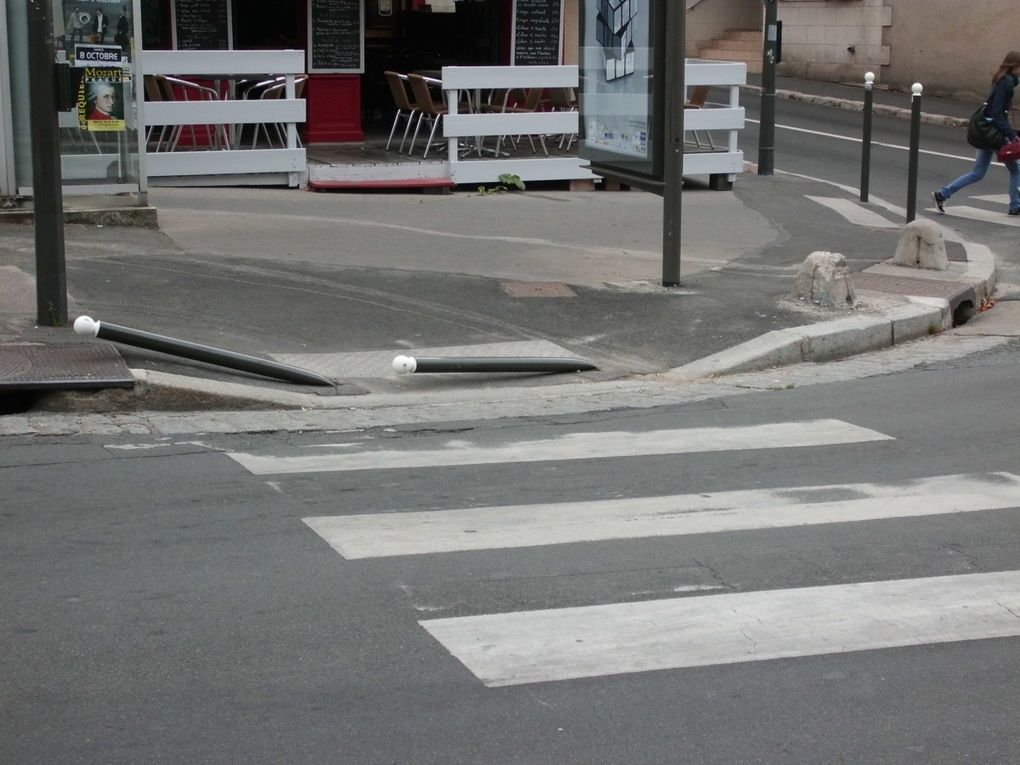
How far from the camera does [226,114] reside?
50.1 feet

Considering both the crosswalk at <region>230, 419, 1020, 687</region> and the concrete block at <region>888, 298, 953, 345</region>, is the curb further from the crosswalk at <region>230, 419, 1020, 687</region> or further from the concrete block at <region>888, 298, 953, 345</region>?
the crosswalk at <region>230, 419, 1020, 687</region>

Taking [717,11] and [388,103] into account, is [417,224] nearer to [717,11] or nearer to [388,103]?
[388,103]

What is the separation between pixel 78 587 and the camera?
5.07 m

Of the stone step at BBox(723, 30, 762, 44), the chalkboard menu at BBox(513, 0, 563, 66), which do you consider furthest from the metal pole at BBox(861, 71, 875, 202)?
the stone step at BBox(723, 30, 762, 44)

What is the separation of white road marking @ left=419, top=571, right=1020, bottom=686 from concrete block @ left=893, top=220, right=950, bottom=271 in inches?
295

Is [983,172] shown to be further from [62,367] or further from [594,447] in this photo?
[62,367]

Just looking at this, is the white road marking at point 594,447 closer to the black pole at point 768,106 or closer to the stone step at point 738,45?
the black pole at point 768,106

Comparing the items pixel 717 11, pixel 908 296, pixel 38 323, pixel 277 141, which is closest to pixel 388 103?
pixel 277 141

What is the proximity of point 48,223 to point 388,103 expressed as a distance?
1262 cm

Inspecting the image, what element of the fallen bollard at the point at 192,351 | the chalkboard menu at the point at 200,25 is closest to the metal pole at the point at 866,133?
the chalkboard menu at the point at 200,25

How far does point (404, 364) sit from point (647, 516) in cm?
266

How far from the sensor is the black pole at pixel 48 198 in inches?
344

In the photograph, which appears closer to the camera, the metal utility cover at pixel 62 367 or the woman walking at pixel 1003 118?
the metal utility cover at pixel 62 367

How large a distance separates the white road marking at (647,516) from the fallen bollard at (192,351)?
253cm
